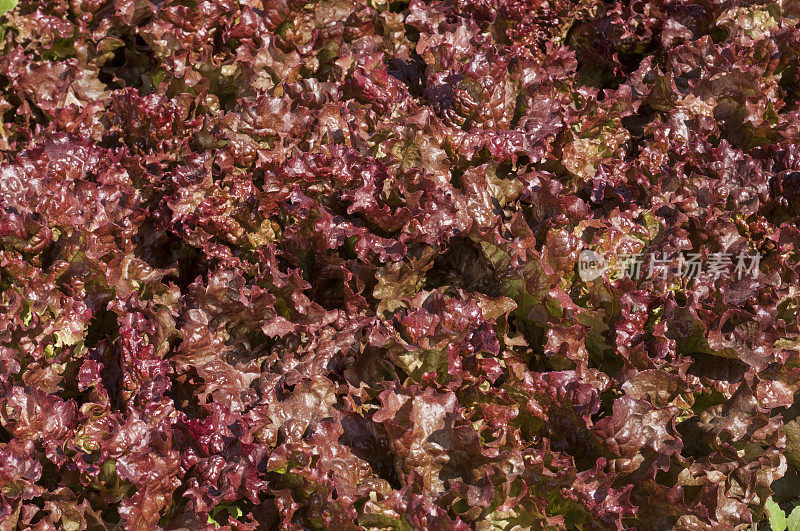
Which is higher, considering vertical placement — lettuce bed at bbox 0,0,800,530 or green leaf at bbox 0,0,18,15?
green leaf at bbox 0,0,18,15

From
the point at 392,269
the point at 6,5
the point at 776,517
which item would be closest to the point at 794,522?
the point at 776,517

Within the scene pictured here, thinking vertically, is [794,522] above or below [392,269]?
below

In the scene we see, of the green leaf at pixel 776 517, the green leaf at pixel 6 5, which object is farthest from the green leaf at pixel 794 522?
the green leaf at pixel 6 5

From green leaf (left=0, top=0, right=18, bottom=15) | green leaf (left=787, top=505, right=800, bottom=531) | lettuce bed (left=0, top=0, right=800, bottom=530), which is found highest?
green leaf (left=0, top=0, right=18, bottom=15)

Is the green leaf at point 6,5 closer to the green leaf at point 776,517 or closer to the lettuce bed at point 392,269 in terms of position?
the lettuce bed at point 392,269

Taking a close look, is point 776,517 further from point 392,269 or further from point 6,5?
point 6,5

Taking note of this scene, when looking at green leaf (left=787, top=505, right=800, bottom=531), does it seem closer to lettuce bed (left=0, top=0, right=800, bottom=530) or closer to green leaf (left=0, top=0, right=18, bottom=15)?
lettuce bed (left=0, top=0, right=800, bottom=530)

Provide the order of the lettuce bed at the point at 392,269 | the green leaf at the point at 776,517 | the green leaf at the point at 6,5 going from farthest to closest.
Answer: the green leaf at the point at 6,5, the green leaf at the point at 776,517, the lettuce bed at the point at 392,269

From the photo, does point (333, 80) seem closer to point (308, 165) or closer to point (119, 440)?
point (308, 165)

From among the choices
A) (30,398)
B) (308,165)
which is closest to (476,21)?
(308,165)

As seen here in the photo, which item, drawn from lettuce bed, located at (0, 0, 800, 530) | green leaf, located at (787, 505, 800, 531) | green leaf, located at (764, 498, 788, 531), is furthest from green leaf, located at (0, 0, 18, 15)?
green leaf, located at (787, 505, 800, 531)
